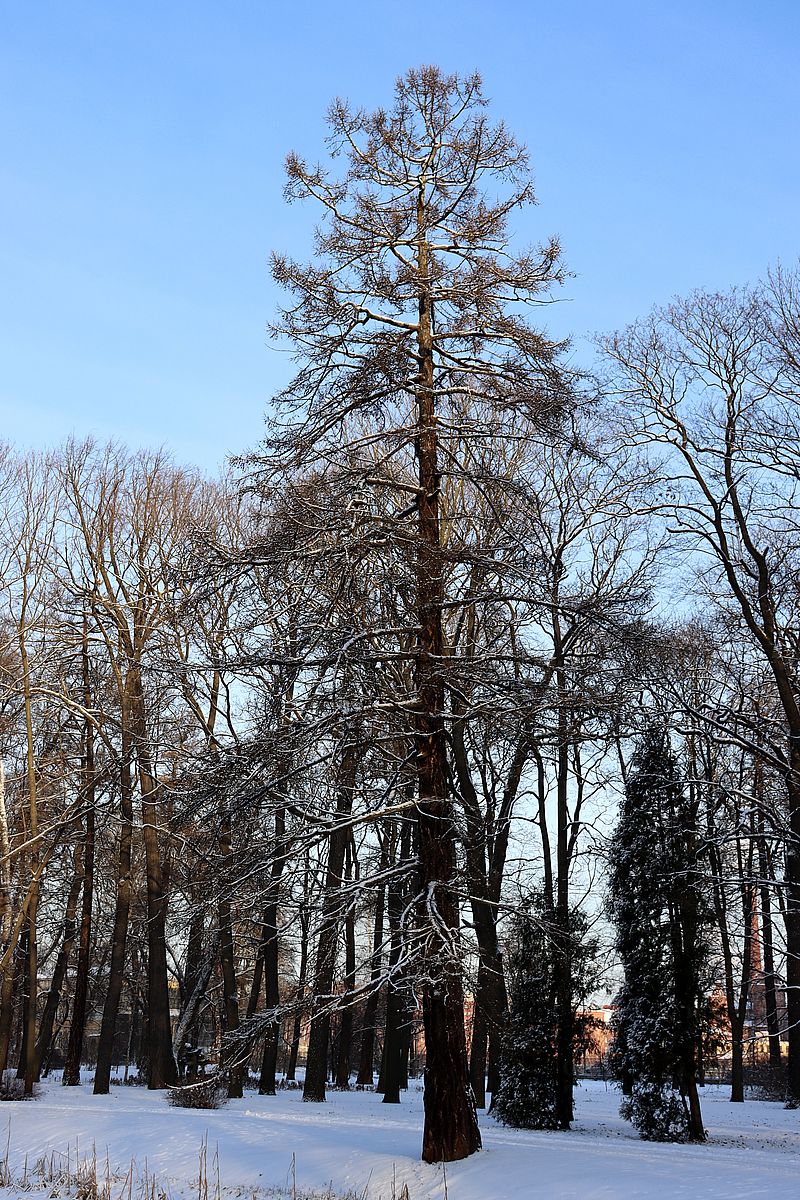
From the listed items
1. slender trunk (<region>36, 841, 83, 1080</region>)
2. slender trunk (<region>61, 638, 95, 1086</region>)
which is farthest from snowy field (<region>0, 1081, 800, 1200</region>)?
slender trunk (<region>36, 841, 83, 1080</region>)

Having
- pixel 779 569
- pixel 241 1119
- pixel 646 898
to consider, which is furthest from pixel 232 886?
pixel 779 569

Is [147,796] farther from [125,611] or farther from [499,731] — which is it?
[499,731]

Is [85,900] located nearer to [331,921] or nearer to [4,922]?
[4,922]

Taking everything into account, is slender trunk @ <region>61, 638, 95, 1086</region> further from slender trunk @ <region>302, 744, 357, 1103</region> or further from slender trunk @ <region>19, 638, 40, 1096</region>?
slender trunk @ <region>302, 744, 357, 1103</region>

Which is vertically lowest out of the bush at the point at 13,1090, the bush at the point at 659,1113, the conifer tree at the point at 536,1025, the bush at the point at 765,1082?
the bush at the point at 765,1082

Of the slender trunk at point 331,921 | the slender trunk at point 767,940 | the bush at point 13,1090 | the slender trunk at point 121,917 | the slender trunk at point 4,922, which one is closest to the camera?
the slender trunk at point 331,921

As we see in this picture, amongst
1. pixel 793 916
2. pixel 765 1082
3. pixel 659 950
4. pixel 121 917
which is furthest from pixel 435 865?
pixel 765 1082

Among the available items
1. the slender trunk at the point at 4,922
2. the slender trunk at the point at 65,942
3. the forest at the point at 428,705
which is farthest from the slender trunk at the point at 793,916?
the slender trunk at the point at 65,942

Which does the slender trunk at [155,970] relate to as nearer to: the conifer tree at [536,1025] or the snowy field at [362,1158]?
the snowy field at [362,1158]

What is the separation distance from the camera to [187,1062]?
21.8m

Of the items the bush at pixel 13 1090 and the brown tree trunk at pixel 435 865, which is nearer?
the brown tree trunk at pixel 435 865

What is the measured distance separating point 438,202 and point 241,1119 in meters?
12.7

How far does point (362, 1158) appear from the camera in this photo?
1126 centimetres

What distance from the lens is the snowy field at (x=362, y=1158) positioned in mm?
9852
